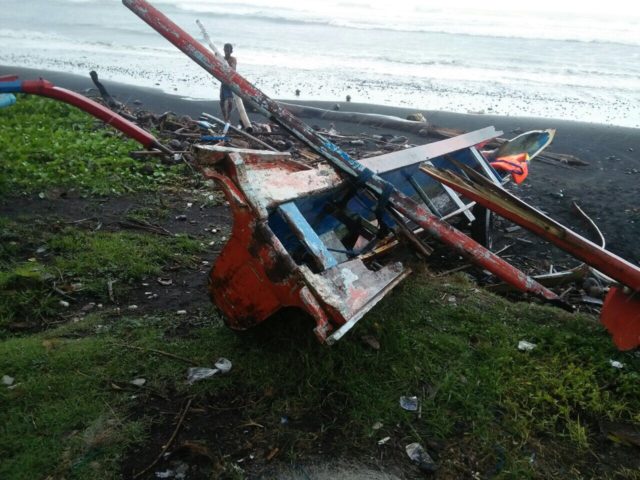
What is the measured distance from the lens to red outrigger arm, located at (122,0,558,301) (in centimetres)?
348

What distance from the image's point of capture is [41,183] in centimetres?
629

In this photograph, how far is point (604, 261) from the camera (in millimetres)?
3178

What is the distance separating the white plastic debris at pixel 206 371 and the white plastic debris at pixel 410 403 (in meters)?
1.17

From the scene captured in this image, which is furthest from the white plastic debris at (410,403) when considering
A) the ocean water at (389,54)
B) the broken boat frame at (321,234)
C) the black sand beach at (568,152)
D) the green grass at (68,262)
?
the ocean water at (389,54)

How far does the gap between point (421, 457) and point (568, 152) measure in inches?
361

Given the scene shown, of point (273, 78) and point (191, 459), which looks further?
point (273, 78)

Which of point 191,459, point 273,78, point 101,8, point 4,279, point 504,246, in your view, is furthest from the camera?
point 101,8

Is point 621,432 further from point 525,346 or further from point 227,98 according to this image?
point 227,98

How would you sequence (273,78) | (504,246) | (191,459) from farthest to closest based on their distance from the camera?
1. (273,78)
2. (504,246)
3. (191,459)

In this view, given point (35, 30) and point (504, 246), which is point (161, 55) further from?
point (504, 246)

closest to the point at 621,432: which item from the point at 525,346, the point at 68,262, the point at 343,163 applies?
the point at 525,346

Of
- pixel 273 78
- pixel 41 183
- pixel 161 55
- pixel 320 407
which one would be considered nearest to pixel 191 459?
pixel 320 407

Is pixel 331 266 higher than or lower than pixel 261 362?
higher

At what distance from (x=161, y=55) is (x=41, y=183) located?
51.1 feet
